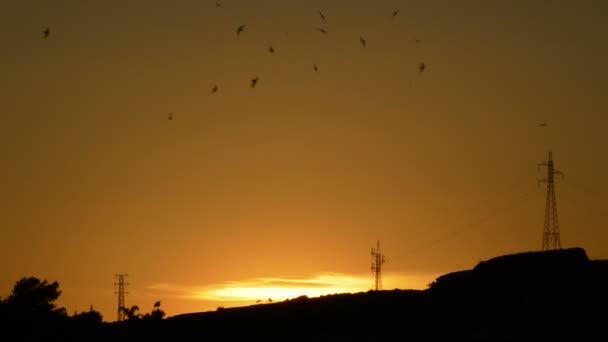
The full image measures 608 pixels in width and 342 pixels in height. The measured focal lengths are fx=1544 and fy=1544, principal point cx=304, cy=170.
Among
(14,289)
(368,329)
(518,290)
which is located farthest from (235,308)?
(14,289)

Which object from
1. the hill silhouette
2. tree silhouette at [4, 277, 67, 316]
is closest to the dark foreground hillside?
the hill silhouette

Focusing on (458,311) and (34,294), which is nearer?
(458,311)

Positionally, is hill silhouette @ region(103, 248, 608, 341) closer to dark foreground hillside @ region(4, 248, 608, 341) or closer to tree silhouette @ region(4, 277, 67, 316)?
dark foreground hillside @ region(4, 248, 608, 341)

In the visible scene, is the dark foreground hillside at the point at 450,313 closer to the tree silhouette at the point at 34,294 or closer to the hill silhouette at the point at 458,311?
the hill silhouette at the point at 458,311

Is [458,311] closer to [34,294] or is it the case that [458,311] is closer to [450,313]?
[450,313]

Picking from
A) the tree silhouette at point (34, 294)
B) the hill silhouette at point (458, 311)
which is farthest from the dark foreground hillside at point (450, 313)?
the tree silhouette at point (34, 294)

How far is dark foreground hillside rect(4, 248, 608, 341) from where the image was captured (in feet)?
207

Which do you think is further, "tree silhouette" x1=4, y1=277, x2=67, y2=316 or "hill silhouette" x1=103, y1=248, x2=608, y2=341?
"tree silhouette" x1=4, y1=277, x2=67, y2=316

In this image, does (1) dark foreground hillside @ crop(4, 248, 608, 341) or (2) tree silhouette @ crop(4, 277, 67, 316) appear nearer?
(1) dark foreground hillside @ crop(4, 248, 608, 341)

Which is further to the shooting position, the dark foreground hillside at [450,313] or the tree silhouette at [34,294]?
the tree silhouette at [34,294]

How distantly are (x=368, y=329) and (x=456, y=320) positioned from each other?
3.71 meters

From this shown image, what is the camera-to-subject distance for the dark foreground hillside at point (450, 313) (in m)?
63.0

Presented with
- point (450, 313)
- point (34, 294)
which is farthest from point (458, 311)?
point (34, 294)

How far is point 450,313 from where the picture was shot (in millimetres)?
65625
